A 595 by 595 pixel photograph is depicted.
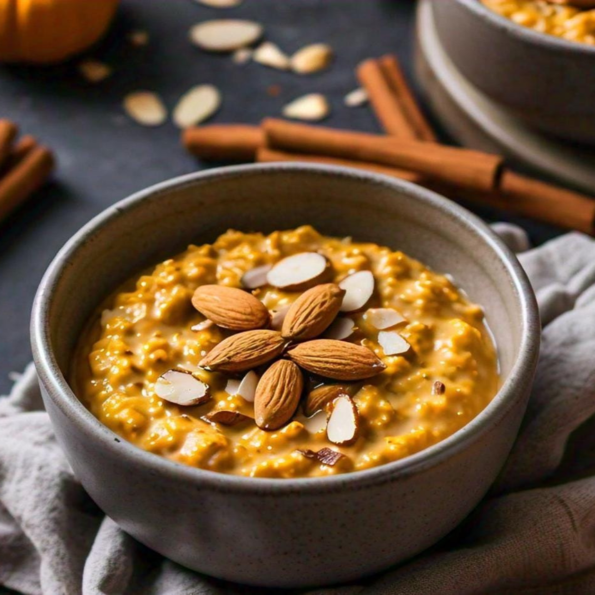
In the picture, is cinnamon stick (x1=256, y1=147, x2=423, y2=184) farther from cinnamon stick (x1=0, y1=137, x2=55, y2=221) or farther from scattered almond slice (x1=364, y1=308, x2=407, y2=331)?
scattered almond slice (x1=364, y1=308, x2=407, y2=331)

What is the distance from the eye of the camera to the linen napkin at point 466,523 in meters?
1.36

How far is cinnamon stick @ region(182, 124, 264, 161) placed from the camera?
2.41 m

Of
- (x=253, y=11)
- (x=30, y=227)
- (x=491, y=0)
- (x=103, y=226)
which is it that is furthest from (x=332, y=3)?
(x=103, y=226)

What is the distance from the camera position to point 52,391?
49.3 inches

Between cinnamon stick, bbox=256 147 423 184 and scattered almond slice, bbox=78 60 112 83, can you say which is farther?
scattered almond slice, bbox=78 60 112 83

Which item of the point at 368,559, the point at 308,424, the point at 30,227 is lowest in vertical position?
the point at 30,227

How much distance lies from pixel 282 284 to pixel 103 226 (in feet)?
1.01

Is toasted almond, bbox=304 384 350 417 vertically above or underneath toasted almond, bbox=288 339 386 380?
underneath

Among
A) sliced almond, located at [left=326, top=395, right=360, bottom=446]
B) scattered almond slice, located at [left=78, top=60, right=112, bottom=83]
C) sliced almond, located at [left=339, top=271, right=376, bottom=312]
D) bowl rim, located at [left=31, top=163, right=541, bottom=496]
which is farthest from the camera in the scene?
scattered almond slice, located at [left=78, top=60, right=112, bottom=83]

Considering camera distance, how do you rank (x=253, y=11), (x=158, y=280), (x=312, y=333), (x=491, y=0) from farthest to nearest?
(x=253, y=11) < (x=491, y=0) < (x=158, y=280) < (x=312, y=333)

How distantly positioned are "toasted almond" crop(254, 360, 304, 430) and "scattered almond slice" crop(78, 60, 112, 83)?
167cm

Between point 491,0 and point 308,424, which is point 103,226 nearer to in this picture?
point 308,424

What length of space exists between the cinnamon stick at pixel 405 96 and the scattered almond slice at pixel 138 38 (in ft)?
2.38

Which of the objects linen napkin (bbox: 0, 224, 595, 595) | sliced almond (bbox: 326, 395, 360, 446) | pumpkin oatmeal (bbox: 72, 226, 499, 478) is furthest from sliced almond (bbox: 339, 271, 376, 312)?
Result: linen napkin (bbox: 0, 224, 595, 595)
